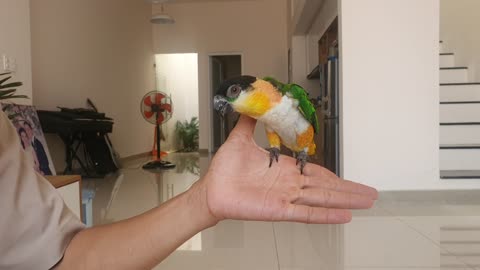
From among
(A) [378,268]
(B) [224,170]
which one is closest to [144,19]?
(A) [378,268]

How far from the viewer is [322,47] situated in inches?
227

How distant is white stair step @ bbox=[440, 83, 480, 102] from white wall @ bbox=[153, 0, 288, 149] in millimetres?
4670

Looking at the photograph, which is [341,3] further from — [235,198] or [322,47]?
[235,198]

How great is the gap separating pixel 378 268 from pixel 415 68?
204 centimetres

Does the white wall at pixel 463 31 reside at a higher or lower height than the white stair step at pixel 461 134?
higher

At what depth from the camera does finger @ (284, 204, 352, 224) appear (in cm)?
59

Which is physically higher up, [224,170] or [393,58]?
[393,58]

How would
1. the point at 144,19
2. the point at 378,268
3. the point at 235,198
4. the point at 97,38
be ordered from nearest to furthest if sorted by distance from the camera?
the point at 235,198
the point at 378,268
the point at 97,38
the point at 144,19

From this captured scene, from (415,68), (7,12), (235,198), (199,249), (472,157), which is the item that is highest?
(7,12)

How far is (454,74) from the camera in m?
4.74

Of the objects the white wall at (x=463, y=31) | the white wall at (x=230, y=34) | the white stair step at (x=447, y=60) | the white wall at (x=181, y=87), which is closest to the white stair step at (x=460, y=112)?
the white wall at (x=463, y=31)

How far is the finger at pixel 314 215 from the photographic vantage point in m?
0.59

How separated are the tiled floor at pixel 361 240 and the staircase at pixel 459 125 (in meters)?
0.48

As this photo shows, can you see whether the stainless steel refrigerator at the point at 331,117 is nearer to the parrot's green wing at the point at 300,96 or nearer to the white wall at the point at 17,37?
the parrot's green wing at the point at 300,96
